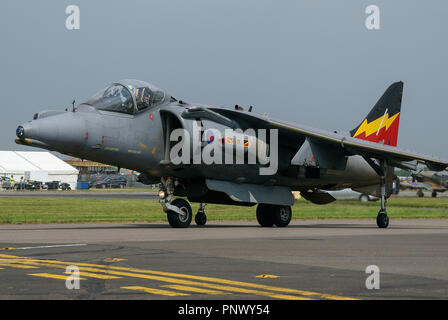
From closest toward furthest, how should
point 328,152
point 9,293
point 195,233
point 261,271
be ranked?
point 9,293 → point 261,271 → point 195,233 → point 328,152

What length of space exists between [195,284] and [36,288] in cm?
190

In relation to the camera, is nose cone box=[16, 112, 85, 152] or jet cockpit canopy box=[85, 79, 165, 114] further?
jet cockpit canopy box=[85, 79, 165, 114]

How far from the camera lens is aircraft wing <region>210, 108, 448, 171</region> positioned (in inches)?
839

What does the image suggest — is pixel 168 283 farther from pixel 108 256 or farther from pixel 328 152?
pixel 328 152

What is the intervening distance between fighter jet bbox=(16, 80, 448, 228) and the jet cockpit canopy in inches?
1.1

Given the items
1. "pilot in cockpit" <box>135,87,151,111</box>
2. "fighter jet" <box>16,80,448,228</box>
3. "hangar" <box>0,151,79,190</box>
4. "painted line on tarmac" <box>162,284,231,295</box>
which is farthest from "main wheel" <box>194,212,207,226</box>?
"hangar" <box>0,151,79,190</box>

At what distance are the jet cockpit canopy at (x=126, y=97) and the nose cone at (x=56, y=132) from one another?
1.09 meters

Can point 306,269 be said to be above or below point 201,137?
below

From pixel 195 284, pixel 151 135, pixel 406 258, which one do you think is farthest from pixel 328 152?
pixel 195 284

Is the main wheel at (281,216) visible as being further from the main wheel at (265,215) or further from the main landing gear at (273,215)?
the main wheel at (265,215)

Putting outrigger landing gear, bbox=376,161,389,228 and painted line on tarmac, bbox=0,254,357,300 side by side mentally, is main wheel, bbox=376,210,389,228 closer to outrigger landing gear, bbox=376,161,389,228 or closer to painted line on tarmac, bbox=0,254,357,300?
outrigger landing gear, bbox=376,161,389,228
